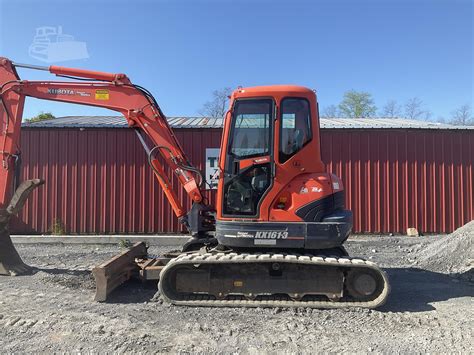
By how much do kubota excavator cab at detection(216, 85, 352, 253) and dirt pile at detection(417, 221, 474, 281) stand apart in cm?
339

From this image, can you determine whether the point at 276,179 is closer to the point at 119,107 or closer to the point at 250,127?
the point at 250,127

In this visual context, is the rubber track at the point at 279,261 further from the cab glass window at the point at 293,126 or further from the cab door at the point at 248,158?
the cab glass window at the point at 293,126

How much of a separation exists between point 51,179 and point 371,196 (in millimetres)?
9388

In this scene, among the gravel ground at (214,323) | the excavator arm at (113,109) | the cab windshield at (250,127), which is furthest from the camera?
the excavator arm at (113,109)

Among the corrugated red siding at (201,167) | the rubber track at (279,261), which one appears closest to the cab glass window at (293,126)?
the rubber track at (279,261)

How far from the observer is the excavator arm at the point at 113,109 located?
623cm

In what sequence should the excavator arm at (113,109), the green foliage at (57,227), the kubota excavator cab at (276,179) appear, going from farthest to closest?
the green foliage at (57,227), the excavator arm at (113,109), the kubota excavator cab at (276,179)

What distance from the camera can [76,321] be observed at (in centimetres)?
464

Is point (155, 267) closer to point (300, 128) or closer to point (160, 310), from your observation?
point (160, 310)

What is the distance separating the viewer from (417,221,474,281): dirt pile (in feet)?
24.2

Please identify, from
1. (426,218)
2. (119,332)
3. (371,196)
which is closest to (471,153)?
(426,218)

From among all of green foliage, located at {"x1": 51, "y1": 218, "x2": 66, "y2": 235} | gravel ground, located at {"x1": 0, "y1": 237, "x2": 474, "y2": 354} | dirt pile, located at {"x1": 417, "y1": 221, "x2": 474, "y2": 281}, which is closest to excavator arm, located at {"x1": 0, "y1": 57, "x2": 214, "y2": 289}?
gravel ground, located at {"x1": 0, "y1": 237, "x2": 474, "y2": 354}

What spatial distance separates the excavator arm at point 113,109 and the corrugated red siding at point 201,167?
4553mm

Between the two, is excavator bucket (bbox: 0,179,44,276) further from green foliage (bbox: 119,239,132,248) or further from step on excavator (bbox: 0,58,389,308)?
green foliage (bbox: 119,239,132,248)
